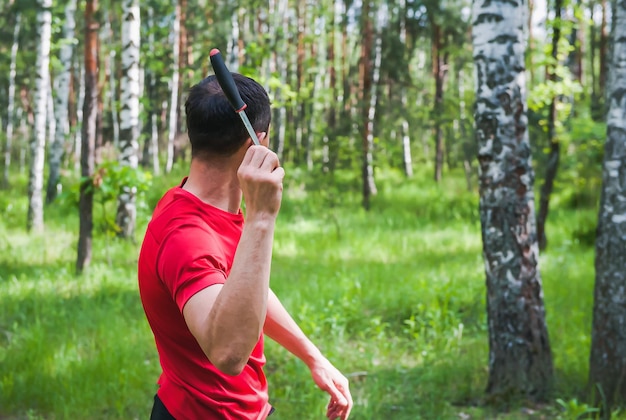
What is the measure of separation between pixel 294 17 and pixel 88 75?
80.3 feet

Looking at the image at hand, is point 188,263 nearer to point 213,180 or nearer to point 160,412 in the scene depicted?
point 213,180

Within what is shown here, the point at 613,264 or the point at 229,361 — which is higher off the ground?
the point at 229,361

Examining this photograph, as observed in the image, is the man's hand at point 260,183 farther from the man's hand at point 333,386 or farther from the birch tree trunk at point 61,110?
the birch tree trunk at point 61,110

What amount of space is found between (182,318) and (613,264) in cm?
407

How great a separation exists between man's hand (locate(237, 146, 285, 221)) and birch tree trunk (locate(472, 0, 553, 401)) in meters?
4.04

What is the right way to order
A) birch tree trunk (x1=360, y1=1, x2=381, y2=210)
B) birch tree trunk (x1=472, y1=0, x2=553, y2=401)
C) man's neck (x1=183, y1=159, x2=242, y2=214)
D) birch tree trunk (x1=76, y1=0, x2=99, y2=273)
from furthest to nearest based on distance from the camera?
birch tree trunk (x1=360, y1=1, x2=381, y2=210) → birch tree trunk (x1=76, y1=0, x2=99, y2=273) → birch tree trunk (x1=472, y1=0, x2=553, y2=401) → man's neck (x1=183, y1=159, x2=242, y2=214)

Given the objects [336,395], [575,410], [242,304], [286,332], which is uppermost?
[242,304]

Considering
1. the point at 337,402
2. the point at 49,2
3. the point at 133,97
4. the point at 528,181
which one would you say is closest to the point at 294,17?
the point at 49,2

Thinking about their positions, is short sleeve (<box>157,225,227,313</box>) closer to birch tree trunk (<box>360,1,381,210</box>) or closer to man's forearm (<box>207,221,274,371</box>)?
man's forearm (<box>207,221,274,371</box>)

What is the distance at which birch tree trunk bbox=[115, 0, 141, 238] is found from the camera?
463 inches

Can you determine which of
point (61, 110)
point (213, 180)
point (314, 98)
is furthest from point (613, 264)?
point (314, 98)

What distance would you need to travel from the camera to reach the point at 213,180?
1917 mm

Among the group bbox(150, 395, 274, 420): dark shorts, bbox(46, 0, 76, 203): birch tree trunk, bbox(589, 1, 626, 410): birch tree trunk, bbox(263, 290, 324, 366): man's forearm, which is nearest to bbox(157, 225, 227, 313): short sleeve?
bbox(150, 395, 274, 420): dark shorts

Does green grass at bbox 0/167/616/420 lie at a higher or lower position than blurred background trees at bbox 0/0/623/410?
lower
